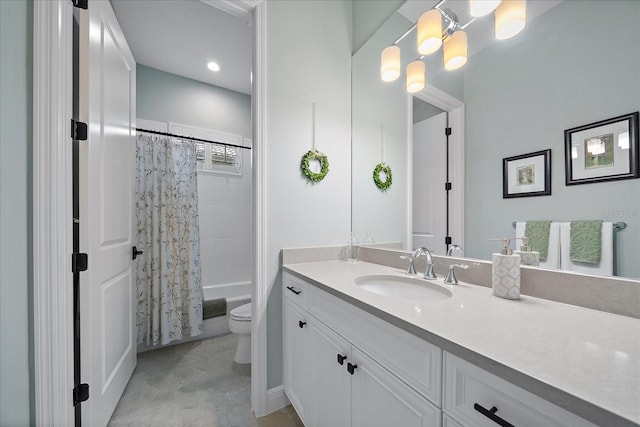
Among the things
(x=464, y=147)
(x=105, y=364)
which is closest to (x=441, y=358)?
(x=464, y=147)

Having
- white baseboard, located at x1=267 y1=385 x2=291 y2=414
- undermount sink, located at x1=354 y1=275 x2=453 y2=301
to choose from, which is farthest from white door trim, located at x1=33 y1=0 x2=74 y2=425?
undermount sink, located at x1=354 y1=275 x2=453 y2=301

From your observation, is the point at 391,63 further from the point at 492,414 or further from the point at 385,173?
the point at 492,414

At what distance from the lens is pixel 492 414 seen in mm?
451

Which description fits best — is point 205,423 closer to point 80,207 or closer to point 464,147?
point 80,207

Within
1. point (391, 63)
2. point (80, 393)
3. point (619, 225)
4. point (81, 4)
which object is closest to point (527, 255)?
point (619, 225)

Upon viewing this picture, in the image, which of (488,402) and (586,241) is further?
(586,241)

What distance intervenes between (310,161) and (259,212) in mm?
458

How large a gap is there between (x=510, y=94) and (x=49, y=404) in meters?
2.13

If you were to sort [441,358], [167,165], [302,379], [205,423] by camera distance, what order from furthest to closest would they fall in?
[167,165] < [205,423] < [302,379] < [441,358]

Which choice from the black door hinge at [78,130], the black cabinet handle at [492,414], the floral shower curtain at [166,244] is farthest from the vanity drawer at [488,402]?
the floral shower curtain at [166,244]

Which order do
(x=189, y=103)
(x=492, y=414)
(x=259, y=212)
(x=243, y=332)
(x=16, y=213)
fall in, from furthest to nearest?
(x=189, y=103) → (x=243, y=332) → (x=259, y=212) → (x=16, y=213) → (x=492, y=414)

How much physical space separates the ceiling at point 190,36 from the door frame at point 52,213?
0.76 meters

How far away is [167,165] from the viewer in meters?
2.22

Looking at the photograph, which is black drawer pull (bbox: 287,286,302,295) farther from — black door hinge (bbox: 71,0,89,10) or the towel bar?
black door hinge (bbox: 71,0,89,10)
